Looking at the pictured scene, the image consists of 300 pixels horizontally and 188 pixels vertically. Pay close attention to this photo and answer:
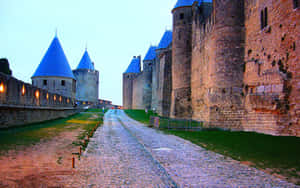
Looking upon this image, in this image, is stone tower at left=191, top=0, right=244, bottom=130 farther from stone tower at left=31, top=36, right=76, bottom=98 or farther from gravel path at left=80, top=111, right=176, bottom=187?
stone tower at left=31, top=36, right=76, bottom=98

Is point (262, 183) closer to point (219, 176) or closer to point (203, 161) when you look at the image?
point (219, 176)

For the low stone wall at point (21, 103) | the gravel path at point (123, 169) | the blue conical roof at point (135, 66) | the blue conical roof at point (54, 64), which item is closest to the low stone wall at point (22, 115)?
the low stone wall at point (21, 103)

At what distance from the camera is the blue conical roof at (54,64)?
41.8m

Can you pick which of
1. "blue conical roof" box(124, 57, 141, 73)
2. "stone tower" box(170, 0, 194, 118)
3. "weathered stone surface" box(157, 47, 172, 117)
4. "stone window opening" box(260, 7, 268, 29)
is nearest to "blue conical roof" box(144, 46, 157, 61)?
"blue conical roof" box(124, 57, 141, 73)

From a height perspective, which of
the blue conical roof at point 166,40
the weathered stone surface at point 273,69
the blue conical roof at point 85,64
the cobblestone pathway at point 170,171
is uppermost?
the blue conical roof at point 166,40

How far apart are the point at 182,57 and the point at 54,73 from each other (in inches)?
846

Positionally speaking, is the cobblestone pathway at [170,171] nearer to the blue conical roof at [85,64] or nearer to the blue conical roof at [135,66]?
the blue conical roof at [85,64]

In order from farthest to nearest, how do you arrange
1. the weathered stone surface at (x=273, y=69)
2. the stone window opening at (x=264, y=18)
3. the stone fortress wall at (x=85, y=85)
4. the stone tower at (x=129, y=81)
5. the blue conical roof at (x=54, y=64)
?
1. the stone tower at (x=129, y=81)
2. the stone fortress wall at (x=85, y=85)
3. the blue conical roof at (x=54, y=64)
4. the stone window opening at (x=264, y=18)
5. the weathered stone surface at (x=273, y=69)

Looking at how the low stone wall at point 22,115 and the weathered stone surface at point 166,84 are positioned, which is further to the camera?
the weathered stone surface at point 166,84

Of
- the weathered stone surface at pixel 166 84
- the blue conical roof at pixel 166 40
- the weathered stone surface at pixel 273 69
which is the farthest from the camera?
the blue conical roof at pixel 166 40

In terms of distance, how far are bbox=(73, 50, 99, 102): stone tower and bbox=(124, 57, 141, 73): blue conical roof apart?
36.6 ft

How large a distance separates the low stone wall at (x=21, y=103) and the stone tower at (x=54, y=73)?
16.7 metres

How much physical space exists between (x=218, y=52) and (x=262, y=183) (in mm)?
14388

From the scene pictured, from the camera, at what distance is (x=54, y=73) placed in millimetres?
41625
